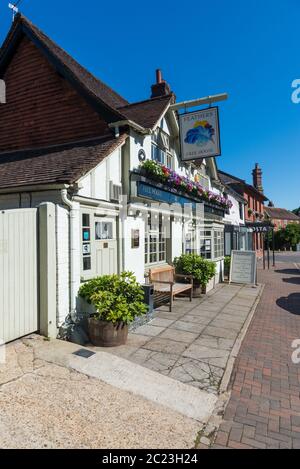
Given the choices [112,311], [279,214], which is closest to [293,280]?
[112,311]

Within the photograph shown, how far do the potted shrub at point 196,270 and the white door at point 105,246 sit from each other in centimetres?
398

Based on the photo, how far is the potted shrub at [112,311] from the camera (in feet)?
17.8

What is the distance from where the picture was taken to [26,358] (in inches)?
171

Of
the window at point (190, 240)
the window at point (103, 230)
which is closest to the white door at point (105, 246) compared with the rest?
the window at point (103, 230)

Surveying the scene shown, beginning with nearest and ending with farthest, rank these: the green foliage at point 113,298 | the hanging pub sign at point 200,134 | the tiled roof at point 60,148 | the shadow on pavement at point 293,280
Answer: the green foliage at point 113,298 < the tiled roof at point 60,148 < the hanging pub sign at point 200,134 < the shadow on pavement at point 293,280

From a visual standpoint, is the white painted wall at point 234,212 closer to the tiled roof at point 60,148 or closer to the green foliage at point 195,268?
the green foliage at point 195,268

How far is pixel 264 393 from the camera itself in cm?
415

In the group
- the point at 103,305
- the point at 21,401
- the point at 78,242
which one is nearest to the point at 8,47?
the point at 78,242

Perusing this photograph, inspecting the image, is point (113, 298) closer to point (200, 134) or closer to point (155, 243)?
point (155, 243)

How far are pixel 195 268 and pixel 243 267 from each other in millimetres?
3850

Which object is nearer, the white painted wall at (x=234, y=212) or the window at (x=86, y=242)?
the window at (x=86, y=242)

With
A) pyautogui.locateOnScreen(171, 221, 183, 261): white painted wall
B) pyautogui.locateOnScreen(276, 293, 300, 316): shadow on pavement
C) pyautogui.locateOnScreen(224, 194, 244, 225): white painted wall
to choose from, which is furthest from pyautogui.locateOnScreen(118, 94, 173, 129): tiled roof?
pyautogui.locateOnScreen(224, 194, 244, 225): white painted wall

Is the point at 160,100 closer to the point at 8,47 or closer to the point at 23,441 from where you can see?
the point at 8,47

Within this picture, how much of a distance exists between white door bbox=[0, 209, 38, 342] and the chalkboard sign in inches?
406
